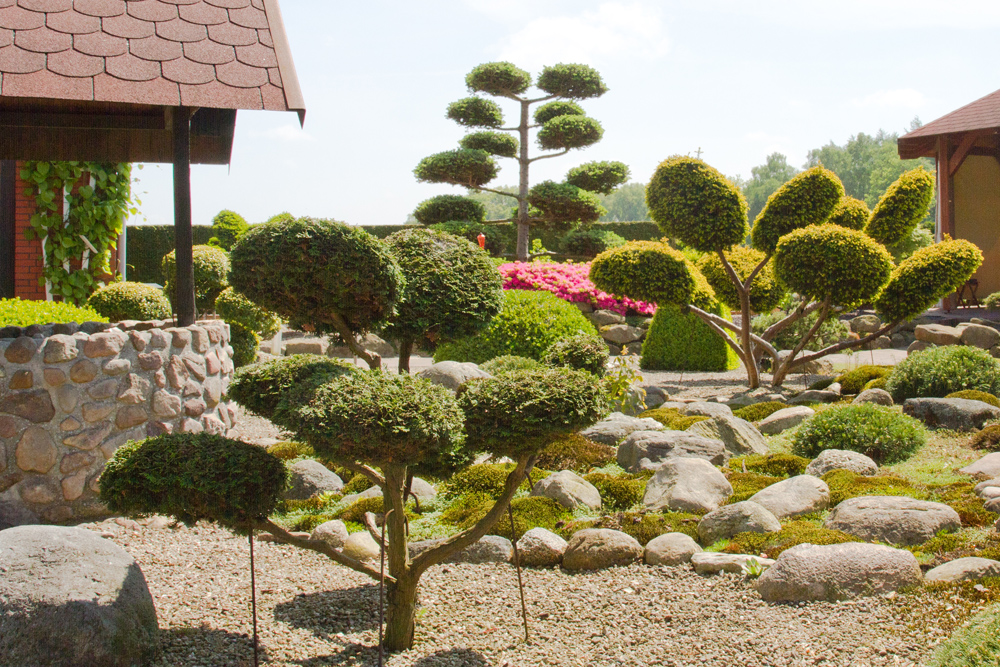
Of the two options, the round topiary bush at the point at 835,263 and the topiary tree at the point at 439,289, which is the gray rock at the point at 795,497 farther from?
the round topiary bush at the point at 835,263

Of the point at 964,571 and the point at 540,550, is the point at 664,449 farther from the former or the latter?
the point at 964,571

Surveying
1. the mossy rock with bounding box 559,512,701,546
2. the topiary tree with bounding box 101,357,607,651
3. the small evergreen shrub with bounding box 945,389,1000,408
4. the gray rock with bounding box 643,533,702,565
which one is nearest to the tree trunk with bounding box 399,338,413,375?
the topiary tree with bounding box 101,357,607,651

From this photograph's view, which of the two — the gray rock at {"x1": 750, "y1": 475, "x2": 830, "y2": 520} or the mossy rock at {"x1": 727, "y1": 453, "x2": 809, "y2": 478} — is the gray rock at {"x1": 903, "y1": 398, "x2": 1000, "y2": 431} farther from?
the gray rock at {"x1": 750, "y1": 475, "x2": 830, "y2": 520}

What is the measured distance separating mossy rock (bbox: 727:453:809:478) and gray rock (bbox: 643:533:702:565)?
6.36 ft

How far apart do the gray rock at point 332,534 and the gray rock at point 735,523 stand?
2.09 meters

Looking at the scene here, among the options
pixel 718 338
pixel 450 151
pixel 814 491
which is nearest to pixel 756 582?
pixel 814 491

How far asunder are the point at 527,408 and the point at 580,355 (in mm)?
695

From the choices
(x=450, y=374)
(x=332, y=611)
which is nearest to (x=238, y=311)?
(x=450, y=374)

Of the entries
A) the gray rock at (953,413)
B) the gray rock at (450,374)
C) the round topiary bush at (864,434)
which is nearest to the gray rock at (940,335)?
the gray rock at (953,413)

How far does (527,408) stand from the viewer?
316 centimetres

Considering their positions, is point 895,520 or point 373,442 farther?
point 895,520

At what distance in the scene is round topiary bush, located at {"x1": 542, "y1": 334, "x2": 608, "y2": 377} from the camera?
12.4 feet

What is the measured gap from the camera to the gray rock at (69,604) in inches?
122

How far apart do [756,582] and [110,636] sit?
9.57 ft
